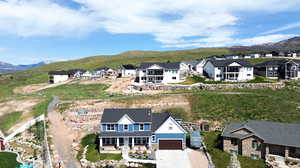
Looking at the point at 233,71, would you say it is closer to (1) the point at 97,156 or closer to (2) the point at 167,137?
(2) the point at 167,137

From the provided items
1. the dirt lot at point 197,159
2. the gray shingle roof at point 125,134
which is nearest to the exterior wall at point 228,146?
the dirt lot at point 197,159

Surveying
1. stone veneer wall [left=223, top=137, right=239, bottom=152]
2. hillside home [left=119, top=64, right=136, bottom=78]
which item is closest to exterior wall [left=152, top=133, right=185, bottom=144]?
stone veneer wall [left=223, top=137, right=239, bottom=152]

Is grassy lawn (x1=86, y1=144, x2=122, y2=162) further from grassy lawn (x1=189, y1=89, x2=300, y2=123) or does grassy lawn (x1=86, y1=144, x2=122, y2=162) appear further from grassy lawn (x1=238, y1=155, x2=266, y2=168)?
grassy lawn (x1=189, y1=89, x2=300, y2=123)

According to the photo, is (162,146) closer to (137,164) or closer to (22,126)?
(137,164)

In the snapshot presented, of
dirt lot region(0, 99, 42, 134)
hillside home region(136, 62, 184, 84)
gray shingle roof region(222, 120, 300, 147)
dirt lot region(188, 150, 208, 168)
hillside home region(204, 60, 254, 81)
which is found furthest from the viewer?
hillside home region(136, 62, 184, 84)

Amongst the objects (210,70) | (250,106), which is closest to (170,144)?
(250,106)
